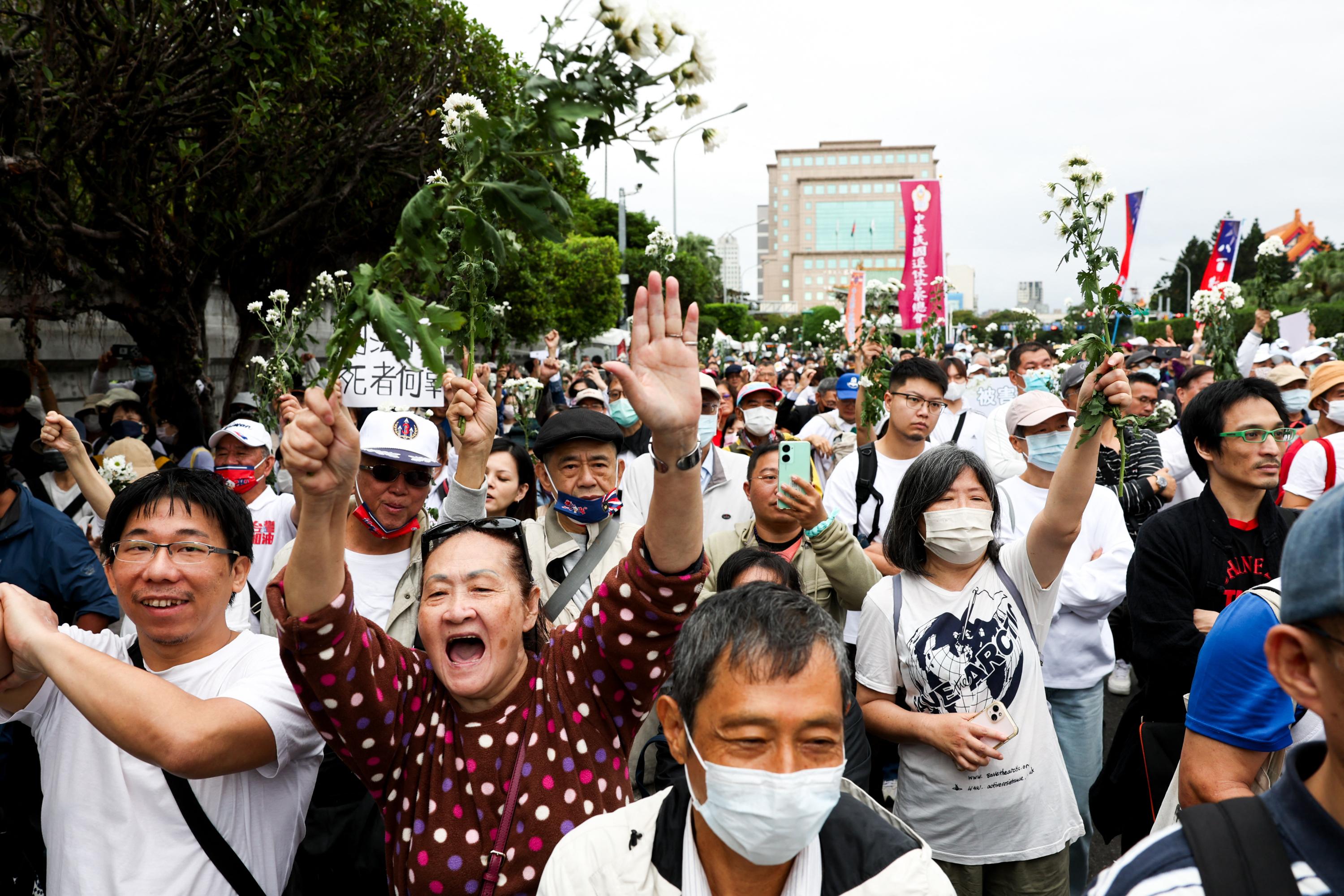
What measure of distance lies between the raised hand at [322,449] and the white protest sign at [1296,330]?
435 inches

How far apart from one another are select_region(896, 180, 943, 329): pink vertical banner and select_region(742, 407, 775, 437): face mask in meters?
5.31

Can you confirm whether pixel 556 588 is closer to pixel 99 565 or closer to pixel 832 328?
pixel 99 565

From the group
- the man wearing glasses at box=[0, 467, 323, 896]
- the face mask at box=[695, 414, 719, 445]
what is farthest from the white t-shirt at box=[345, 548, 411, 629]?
the face mask at box=[695, 414, 719, 445]

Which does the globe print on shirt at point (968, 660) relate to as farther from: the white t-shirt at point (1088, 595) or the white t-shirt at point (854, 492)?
the white t-shirt at point (854, 492)

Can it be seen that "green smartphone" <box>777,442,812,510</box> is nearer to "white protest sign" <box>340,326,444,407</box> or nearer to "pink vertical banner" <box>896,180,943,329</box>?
"white protest sign" <box>340,326,444,407</box>

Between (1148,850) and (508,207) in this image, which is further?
(508,207)

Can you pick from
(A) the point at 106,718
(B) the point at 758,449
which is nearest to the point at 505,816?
(A) the point at 106,718

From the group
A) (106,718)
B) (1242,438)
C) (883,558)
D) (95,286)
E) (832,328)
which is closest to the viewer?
(106,718)

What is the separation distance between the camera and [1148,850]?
4.20 feet

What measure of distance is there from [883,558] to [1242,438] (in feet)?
5.94

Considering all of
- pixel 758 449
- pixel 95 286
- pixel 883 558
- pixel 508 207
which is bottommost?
pixel 883 558

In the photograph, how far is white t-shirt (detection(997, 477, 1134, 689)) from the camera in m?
4.30

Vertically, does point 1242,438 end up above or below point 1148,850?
above

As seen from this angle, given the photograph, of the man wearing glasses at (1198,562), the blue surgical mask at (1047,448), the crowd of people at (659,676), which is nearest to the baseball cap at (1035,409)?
the blue surgical mask at (1047,448)
